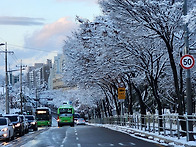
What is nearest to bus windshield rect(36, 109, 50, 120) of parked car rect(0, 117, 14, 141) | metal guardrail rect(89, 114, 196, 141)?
metal guardrail rect(89, 114, 196, 141)

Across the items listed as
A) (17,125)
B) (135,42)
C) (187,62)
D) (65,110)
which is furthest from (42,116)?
(187,62)

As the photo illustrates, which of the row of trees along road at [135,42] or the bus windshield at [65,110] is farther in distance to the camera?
the bus windshield at [65,110]

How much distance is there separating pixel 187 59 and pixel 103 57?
1480 centimetres

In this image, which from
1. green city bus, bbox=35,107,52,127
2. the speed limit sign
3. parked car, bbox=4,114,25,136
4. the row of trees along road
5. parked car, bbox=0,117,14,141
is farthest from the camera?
green city bus, bbox=35,107,52,127

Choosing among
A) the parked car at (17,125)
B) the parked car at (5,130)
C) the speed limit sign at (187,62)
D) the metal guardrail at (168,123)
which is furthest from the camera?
the parked car at (17,125)

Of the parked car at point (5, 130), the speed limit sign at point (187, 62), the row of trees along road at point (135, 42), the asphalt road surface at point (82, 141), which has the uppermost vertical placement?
the row of trees along road at point (135, 42)

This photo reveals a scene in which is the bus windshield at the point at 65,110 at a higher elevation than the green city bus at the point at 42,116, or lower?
higher

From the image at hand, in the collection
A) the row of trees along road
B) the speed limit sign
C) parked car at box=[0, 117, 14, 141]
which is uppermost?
the row of trees along road

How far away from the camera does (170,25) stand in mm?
24547

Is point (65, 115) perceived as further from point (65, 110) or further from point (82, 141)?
point (82, 141)

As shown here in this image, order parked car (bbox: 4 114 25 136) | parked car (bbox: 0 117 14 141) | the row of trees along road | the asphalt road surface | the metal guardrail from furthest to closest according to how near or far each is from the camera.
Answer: parked car (bbox: 4 114 25 136) < parked car (bbox: 0 117 14 141) < the row of trees along road < the asphalt road surface < the metal guardrail

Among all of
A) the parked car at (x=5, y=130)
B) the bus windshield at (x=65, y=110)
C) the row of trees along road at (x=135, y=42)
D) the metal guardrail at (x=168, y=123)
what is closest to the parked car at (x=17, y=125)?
the parked car at (x=5, y=130)

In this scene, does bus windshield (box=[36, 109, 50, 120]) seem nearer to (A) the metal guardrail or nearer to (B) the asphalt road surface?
(A) the metal guardrail

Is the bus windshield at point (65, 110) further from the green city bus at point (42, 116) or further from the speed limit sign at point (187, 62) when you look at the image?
the speed limit sign at point (187, 62)
